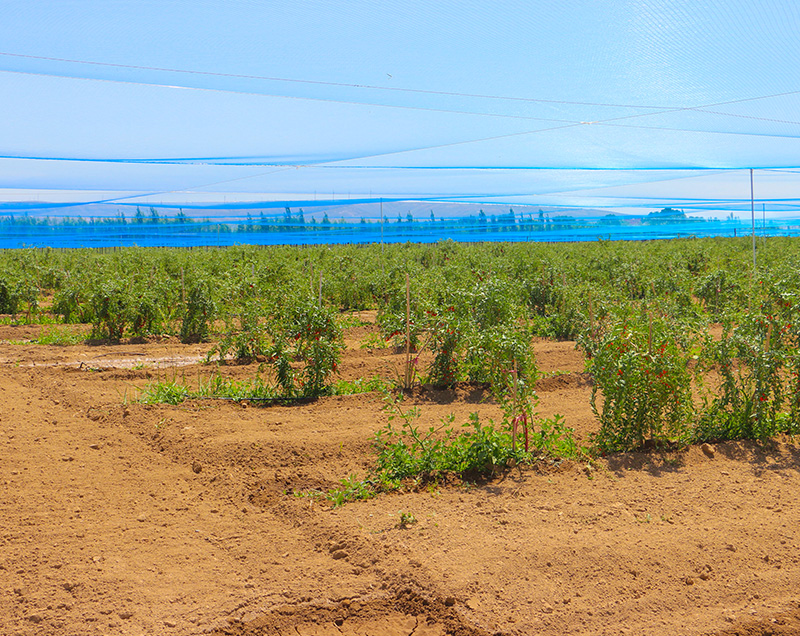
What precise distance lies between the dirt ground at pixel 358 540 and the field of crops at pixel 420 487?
1 centimetres

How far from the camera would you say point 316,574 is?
3131 millimetres

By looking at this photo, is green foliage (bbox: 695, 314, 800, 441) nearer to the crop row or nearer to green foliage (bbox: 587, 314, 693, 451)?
the crop row

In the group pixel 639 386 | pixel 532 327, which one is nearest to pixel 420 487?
pixel 639 386

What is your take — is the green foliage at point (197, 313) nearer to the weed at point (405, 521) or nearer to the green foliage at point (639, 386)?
the green foliage at point (639, 386)

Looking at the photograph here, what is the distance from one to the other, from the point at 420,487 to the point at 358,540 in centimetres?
80

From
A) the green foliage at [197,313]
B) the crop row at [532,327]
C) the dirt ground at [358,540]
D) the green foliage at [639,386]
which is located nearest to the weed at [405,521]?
the dirt ground at [358,540]

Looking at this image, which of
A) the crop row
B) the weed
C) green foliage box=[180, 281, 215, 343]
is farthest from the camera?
green foliage box=[180, 281, 215, 343]

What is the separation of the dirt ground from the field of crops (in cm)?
1

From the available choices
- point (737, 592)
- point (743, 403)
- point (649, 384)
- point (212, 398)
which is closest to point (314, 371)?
point (212, 398)

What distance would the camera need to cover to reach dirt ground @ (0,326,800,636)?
111 inches

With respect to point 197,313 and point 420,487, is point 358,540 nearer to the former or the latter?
point 420,487

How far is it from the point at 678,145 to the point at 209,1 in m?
7.32

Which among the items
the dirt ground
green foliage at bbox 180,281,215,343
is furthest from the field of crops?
green foliage at bbox 180,281,215,343

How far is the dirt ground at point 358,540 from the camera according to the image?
282cm
